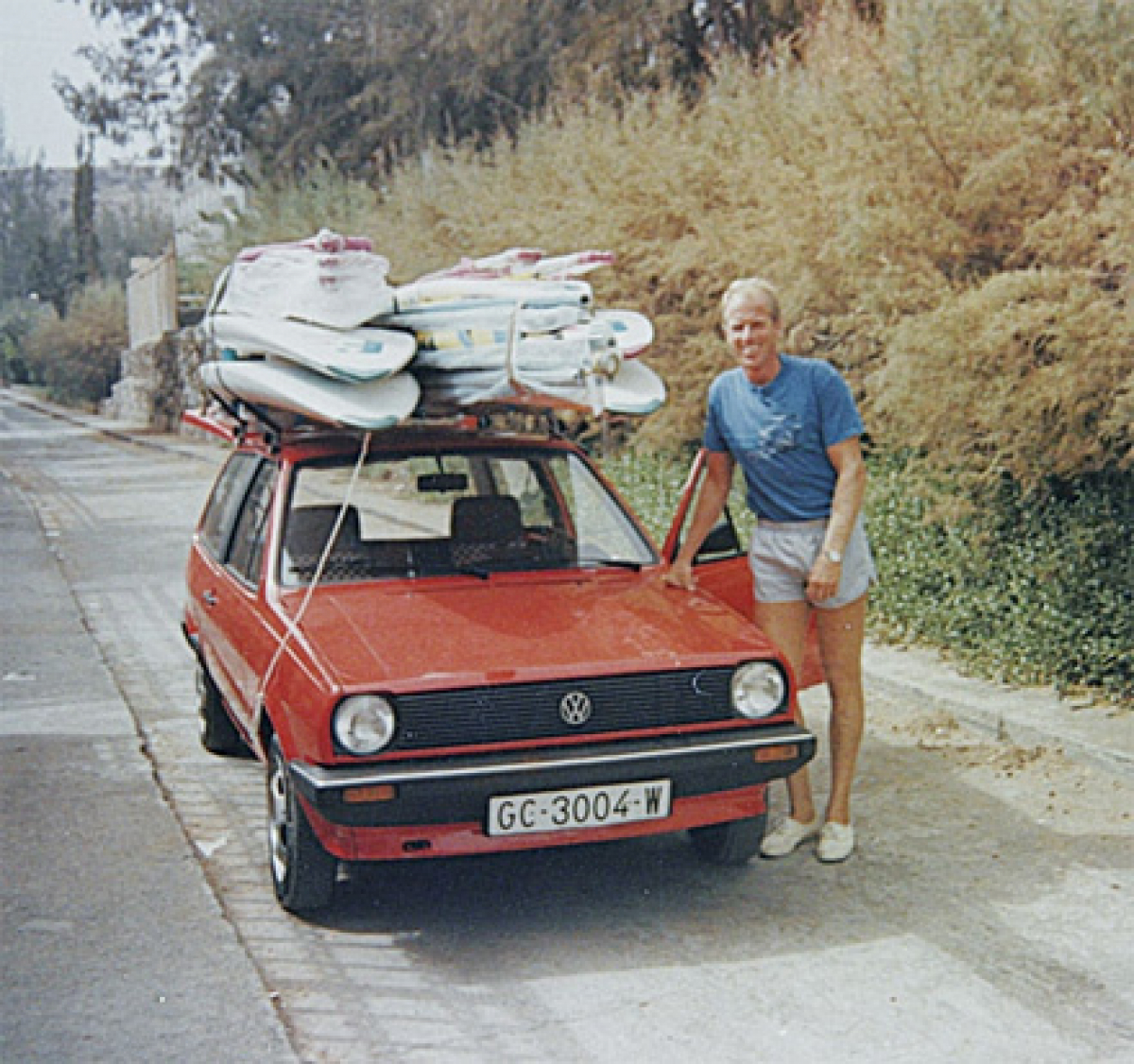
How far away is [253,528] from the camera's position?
6.25 m

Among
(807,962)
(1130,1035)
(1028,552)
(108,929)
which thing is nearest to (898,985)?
(807,962)

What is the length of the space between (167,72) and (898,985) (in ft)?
116

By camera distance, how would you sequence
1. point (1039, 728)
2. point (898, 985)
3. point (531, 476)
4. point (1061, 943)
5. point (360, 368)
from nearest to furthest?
point (898, 985), point (1061, 943), point (360, 368), point (531, 476), point (1039, 728)

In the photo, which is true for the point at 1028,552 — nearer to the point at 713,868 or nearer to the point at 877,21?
the point at 713,868

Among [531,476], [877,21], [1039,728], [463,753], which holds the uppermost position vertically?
[877,21]

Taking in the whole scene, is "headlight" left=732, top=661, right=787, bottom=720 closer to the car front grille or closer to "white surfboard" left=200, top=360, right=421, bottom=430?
the car front grille

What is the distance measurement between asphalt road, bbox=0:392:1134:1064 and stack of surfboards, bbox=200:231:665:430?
170cm

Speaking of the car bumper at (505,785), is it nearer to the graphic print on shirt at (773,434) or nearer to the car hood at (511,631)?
the car hood at (511,631)

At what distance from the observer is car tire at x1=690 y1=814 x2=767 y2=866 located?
213 inches

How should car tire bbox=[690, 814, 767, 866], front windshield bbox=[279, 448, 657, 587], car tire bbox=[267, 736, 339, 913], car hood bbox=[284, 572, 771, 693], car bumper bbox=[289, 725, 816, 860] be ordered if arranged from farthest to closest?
front windshield bbox=[279, 448, 657, 587] < car tire bbox=[690, 814, 767, 866] < car tire bbox=[267, 736, 339, 913] < car hood bbox=[284, 572, 771, 693] < car bumper bbox=[289, 725, 816, 860]

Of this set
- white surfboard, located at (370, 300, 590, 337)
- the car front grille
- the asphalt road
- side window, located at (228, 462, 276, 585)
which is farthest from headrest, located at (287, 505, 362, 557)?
the car front grille

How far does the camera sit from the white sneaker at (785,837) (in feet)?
18.6

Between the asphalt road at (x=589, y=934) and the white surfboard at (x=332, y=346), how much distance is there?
183 centimetres

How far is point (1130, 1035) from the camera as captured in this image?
4082 mm
